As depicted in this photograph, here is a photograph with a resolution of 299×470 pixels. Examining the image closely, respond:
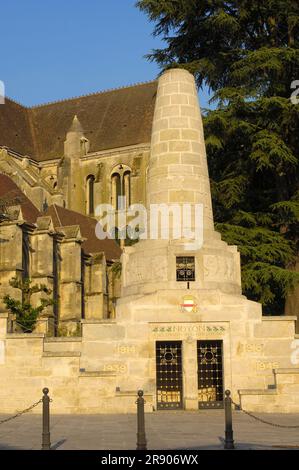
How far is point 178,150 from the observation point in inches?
701

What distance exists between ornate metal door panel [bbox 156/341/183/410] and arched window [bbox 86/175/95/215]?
147 feet

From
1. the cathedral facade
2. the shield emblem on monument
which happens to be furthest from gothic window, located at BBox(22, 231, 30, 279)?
the shield emblem on monument

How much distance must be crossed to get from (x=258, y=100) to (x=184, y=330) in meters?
10.0

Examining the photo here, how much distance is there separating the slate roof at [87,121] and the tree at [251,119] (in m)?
34.5

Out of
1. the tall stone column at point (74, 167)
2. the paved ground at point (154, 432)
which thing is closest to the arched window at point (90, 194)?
the tall stone column at point (74, 167)

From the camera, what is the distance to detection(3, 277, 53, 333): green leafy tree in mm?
29578

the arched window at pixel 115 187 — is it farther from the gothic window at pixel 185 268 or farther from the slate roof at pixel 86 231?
the gothic window at pixel 185 268

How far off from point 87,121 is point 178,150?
4934 cm

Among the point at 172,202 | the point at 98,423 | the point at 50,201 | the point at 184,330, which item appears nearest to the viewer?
the point at 98,423

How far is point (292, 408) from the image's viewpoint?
1516cm

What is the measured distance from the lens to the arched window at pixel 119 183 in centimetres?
5950

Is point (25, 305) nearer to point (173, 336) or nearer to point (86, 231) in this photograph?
point (173, 336)

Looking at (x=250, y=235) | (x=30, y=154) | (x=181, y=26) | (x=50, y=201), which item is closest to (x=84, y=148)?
(x=30, y=154)

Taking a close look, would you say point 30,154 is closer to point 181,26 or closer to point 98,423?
point 181,26
